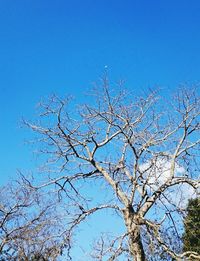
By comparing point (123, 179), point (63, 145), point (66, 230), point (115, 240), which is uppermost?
point (63, 145)

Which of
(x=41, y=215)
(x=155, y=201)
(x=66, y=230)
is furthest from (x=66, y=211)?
(x=41, y=215)

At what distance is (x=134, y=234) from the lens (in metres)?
11.6

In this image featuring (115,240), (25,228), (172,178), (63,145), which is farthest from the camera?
(25,228)

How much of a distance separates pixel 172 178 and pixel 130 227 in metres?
1.79

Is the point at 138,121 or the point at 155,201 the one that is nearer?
the point at 155,201

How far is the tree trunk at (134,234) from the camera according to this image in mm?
11422

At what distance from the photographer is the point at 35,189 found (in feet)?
43.5

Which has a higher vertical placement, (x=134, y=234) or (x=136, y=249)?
(x=134, y=234)

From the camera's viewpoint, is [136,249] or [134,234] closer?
[136,249]

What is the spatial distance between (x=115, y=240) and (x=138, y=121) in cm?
345

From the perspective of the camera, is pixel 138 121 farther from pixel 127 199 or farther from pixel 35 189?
pixel 35 189

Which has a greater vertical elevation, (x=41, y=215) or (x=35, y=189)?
(x=41, y=215)

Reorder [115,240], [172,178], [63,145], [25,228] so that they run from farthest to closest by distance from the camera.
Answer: [25,228] < [63,145] < [172,178] < [115,240]

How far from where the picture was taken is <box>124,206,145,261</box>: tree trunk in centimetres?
1142
